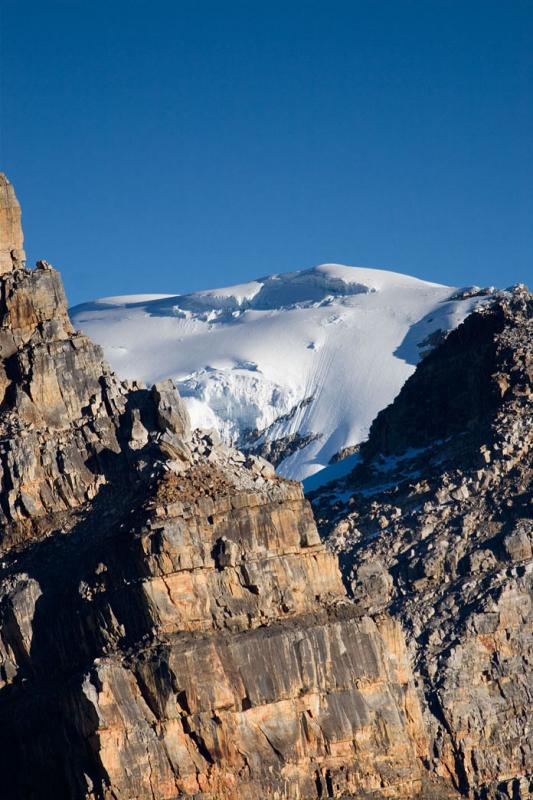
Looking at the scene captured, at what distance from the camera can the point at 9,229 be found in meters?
116

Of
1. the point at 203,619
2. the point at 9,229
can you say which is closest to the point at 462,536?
the point at 9,229

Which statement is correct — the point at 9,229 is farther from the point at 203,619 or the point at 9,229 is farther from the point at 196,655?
the point at 196,655

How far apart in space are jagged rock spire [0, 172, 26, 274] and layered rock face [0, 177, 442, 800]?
15.0m

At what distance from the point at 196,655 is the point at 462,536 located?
2650 centimetres

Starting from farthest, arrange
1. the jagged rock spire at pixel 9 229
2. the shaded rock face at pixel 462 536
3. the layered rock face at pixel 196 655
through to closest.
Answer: the jagged rock spire at pixel 9 229
the shaded rock face at pixel 462 536
the layered rock face at pixel 196 655

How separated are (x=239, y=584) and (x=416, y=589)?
19410mm

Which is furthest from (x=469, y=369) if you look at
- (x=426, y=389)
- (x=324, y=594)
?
(x=324, y=594)

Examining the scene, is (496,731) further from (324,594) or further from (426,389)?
(426,389)

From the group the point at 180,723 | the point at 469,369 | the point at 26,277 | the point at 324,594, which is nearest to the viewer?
the point at 180,723

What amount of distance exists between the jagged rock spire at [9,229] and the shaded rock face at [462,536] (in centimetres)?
1876

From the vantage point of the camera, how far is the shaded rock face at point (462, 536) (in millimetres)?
106312

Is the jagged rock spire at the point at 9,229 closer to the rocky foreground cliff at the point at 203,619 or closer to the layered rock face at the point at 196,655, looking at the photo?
the rocky foreground cliff at the point at 203,619

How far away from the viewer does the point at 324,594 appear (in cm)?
9862

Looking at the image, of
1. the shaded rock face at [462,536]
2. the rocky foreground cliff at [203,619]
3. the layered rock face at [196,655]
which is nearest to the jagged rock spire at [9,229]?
the rocky foreground cliff at [203,619]
